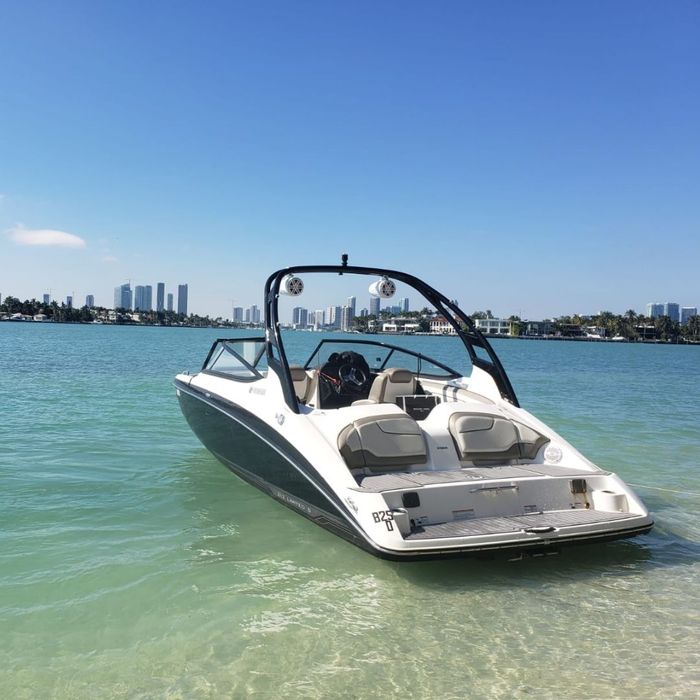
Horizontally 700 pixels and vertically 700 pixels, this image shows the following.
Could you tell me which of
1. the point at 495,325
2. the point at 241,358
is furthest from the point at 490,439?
the point at 495,325

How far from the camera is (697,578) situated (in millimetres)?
5223

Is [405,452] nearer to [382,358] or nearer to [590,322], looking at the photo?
[382,358]

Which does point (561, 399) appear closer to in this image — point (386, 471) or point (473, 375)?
point (473, 375)

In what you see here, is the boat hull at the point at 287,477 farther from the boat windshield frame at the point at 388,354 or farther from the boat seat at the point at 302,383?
the boat windshield frame at the point at 388,354

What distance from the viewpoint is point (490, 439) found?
612cm

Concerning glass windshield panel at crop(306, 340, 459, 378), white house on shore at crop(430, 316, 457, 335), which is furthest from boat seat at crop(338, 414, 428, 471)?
white house on shore at crop(430, 316, 457, 335)

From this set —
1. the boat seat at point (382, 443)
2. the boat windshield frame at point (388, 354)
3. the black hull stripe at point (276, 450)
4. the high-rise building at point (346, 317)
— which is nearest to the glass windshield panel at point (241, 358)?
the black hull stripe at point (276, 450)

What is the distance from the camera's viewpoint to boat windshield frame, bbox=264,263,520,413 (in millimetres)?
6443

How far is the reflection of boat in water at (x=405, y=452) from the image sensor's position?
493cm

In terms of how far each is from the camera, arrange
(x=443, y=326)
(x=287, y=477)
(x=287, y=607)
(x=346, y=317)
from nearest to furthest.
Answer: (x=287, y=607), (x=287, y=477), (x=443, y=326), (x=346, y=317)

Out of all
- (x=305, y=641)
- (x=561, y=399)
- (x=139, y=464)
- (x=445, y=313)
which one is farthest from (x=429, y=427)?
(x=561, y=399)

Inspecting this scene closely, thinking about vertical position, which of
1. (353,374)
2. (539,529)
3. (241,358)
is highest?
(241,358)

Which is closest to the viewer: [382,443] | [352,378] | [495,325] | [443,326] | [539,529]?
[539,529]

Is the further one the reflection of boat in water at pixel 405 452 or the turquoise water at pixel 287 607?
the reflection of boat in water at pixel 405 452
